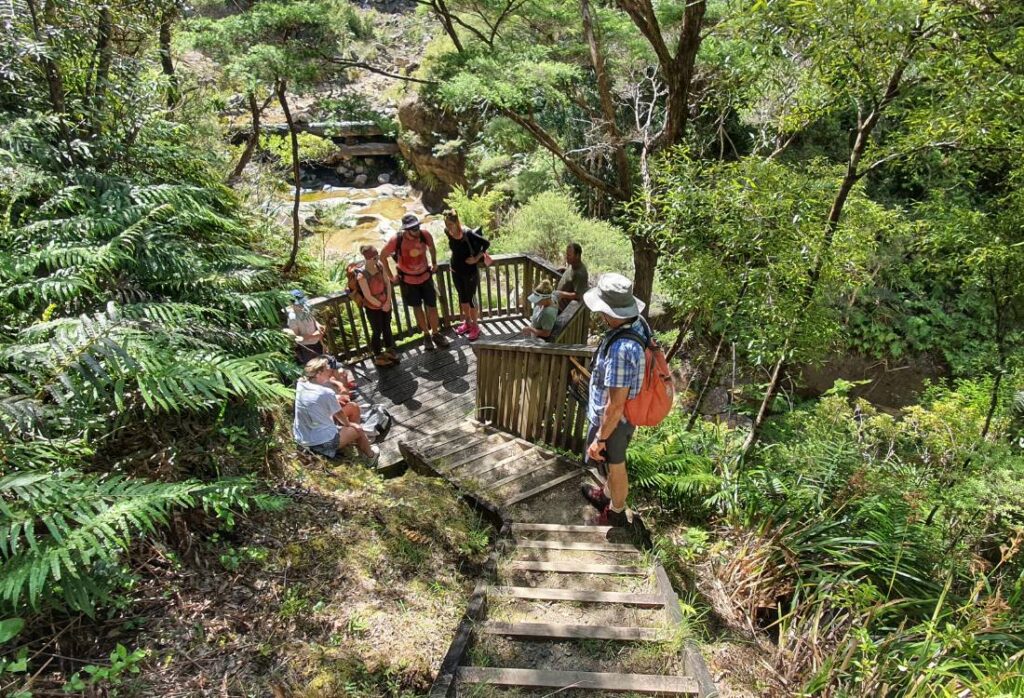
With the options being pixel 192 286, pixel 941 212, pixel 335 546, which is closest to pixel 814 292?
pixel 941 212

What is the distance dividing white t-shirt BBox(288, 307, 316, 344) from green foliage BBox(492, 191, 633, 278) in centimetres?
655

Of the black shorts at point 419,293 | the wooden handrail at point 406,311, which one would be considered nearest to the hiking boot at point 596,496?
the black shorts at point 419,293

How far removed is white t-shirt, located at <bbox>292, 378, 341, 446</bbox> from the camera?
4637 millimetres

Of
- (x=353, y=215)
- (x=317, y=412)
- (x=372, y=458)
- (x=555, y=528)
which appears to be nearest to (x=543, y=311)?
(x=372, y=458)

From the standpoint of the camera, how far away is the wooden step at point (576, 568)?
353cm

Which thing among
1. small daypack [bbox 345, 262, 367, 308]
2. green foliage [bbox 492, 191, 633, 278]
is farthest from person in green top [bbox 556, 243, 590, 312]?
green foliage [bbox 492, 191, 633, 278]

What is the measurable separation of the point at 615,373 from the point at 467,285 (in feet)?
14.2

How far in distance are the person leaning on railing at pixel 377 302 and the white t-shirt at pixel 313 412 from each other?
2.11 meters

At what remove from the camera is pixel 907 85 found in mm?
3840

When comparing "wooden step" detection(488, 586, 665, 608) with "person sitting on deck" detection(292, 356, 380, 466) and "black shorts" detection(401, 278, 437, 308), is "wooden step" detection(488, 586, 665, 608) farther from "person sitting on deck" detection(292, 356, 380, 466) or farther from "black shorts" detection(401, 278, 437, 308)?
"black shorts" detection(401, 278, 437, 308)

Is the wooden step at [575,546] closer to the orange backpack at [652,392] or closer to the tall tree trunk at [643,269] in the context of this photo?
the orange backpack at [652,392]

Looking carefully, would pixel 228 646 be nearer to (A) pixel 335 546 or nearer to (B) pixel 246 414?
(A) pixel 335 546

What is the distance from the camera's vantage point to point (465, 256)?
7.23 meters

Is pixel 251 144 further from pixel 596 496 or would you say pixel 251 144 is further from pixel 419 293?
pixel 596 496
